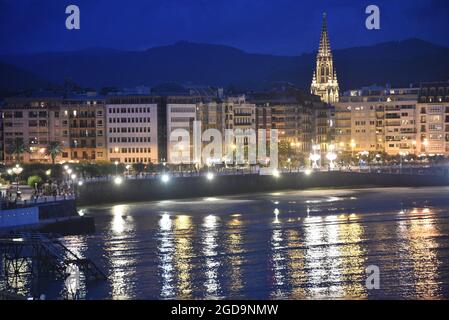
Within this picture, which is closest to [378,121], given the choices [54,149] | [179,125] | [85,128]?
[179,125]

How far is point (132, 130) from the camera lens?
Answer: 253 ft

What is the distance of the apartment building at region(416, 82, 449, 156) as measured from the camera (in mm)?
95000

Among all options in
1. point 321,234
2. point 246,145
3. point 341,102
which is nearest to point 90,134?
point 246,145

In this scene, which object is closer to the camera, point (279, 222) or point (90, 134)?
point (279, 222)

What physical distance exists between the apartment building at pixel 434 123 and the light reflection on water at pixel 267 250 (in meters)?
43.8

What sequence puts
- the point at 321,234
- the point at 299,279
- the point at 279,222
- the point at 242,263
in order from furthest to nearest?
1. the point at 279,222
2. the point at 321,234
3. the point at 242,263
4. the point at 299,279

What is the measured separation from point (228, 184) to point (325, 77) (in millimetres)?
58150

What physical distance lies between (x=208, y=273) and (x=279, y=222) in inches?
569

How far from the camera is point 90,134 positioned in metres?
78.2

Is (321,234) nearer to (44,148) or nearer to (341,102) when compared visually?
(44,148)

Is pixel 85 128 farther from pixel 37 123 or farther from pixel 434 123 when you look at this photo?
pixel 434 123

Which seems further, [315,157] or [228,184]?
[315,157]

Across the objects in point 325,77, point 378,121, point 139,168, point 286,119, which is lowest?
point 139,168
